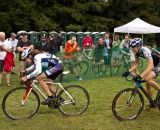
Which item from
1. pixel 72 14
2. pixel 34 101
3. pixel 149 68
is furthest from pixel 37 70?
pixel 72 14

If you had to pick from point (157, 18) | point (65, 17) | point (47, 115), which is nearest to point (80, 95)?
point (47, 115)

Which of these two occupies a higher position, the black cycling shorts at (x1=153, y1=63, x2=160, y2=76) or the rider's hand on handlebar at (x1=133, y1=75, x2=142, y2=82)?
the black cycling shorts at (x1=153, y1=63, x2=160, y2=76)

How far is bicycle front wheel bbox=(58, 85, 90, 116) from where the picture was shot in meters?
9.76

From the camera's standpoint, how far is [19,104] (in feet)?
32.2

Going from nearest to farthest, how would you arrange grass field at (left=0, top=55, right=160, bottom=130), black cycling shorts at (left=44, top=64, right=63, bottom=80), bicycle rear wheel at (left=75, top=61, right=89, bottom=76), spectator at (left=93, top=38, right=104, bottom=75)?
grass field at (left=0, top=55, right=160, bottom=130), black cycling shorts at (left=44, top=64, right=63, bottom=80), bicycle rear wheel at (left=75, top=61, right=89, bottom=76), spectator at (left=93, top=38, right=104, bottom=75)

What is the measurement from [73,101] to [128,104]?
126 cm

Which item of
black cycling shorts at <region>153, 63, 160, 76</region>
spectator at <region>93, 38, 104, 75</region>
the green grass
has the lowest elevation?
the green grass

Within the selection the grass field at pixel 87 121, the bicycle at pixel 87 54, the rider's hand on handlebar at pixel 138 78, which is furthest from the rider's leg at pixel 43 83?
the bicycle at pixel 87 54

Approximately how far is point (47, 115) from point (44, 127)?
103 cm

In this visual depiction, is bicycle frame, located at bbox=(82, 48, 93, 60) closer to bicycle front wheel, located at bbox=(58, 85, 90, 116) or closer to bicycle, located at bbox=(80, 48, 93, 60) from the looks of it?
bicycle, located at bbox=(80, 48, 93, 60)

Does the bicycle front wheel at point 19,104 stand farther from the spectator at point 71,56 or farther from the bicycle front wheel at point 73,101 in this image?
the spectator at point 71,56

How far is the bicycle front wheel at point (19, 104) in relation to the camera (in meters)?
9.38

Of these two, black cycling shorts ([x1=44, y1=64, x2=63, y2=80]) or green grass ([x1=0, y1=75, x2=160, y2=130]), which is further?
black cycling shorts ([x1=44, y1=64, x2=63, y2=80])

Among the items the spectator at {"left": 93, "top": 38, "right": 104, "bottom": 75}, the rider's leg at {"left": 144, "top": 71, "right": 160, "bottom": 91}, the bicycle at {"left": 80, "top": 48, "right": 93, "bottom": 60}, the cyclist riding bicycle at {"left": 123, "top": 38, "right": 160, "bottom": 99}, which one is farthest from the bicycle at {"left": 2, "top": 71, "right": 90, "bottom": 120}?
the spectator at {"left": 93, "top": 38, "right": 104, "bottom": 75}
